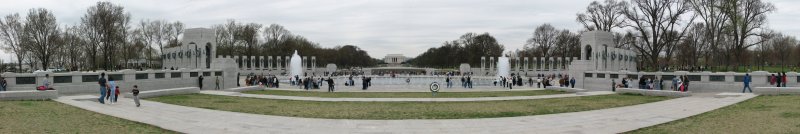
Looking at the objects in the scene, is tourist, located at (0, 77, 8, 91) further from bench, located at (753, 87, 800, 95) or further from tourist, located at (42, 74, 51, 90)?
bench, located at (753, 87, 800, 95)

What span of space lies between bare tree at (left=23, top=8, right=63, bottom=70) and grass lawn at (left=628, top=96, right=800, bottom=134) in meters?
61.6

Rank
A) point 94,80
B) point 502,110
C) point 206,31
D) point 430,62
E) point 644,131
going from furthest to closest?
point 430,62, point 206,31, point 94,80, point 502,110, point 644,131

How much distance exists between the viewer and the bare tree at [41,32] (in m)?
58.7

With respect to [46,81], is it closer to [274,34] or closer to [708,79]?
[708,79]

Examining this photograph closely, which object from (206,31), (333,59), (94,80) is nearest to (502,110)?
(94,80)

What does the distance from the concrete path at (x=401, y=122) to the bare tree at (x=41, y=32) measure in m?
47.1

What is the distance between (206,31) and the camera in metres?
48.8

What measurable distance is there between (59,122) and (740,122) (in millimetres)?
17291

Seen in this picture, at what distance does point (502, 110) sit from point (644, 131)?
6.88 metres

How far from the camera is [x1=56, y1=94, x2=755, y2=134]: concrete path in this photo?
14.1 m

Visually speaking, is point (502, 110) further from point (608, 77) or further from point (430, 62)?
point (430, 62)

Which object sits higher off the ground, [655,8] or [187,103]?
[655,8]

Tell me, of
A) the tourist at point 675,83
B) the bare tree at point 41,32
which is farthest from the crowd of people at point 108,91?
the bare tree at point 41,32

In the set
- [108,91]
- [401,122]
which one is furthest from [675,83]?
[108,91]
